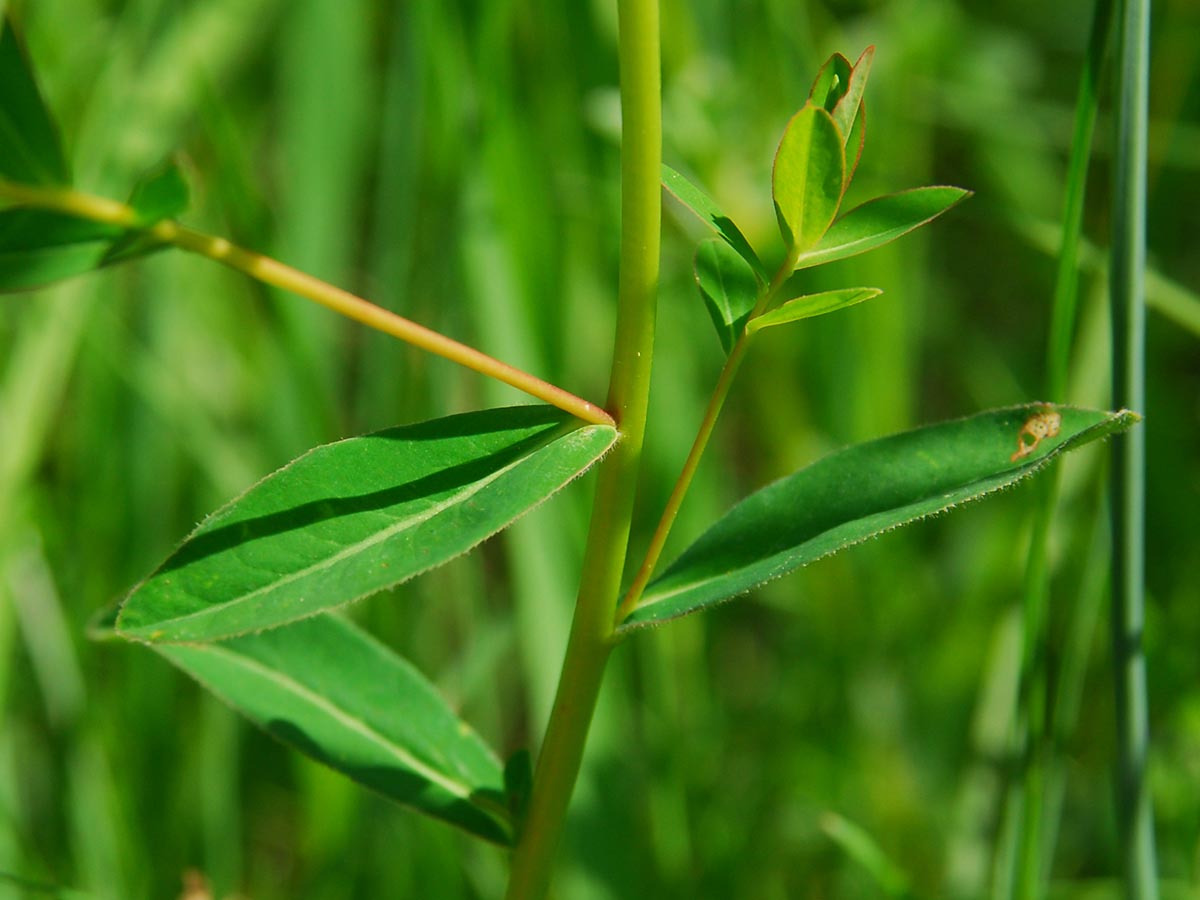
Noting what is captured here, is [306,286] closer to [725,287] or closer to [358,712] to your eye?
[725,287]

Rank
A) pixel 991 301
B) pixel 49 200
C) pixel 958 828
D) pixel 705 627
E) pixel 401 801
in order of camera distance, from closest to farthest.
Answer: pixel 49 200 → pixel 401 801 → pixel 958 828 → pixel 705 627 → pixel 991 301

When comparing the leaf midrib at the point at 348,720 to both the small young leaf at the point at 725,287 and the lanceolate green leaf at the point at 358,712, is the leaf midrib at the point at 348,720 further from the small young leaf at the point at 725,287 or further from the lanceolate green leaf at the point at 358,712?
the small young leaf at the point at 725,287

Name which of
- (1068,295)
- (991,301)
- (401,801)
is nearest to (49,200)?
(401,801)

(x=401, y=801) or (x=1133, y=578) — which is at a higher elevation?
(x=1133, y=578)

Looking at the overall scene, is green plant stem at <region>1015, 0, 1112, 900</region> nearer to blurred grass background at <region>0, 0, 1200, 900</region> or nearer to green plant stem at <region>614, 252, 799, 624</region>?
blurred grass background at <region>0, 0, 1200, 900</region>

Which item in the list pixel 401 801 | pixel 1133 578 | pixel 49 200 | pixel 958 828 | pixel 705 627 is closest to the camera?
pixel 49 200

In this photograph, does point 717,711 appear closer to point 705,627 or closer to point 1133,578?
point 705,627

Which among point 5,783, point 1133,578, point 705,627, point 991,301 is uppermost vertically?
point 991,301
